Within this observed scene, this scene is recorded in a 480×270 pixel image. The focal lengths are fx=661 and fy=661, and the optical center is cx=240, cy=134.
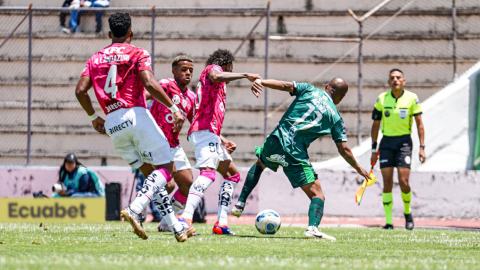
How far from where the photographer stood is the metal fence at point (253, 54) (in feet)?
49.8

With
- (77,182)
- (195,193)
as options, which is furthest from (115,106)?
(77,182)

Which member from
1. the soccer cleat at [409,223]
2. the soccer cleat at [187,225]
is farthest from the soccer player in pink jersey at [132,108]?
the soccer cleat at [409,223]

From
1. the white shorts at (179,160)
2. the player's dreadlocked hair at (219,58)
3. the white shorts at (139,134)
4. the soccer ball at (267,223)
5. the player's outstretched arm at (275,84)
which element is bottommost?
the soccer ball at (267,223)

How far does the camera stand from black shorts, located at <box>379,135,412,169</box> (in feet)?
34.9

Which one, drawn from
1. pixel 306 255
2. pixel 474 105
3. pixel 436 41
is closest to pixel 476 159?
pixel 474 105

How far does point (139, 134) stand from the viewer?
20.4 feet

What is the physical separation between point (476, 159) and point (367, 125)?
261 cm

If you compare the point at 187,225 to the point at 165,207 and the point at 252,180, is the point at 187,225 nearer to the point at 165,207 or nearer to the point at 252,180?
the point at 165,207

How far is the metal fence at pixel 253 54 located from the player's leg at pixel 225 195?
6466mm

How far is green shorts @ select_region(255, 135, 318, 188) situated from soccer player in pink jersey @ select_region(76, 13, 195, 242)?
1.58 metres

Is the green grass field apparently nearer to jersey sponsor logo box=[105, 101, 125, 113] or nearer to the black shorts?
jersey sponsor logo box=[105, 101, 125, 113]

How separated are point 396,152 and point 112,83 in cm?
587

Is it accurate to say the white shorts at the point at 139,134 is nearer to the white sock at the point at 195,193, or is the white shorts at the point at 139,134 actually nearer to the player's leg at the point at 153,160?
the player's leg at the point at 153,160

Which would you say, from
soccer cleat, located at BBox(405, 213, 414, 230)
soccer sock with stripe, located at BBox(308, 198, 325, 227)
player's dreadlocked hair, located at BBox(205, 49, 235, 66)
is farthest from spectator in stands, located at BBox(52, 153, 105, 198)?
soccer sock with stripe, located at BBox(308, 198, 325, 227)
